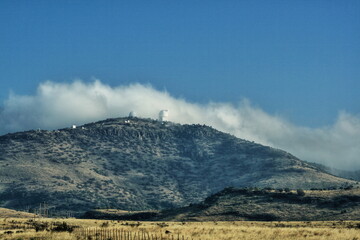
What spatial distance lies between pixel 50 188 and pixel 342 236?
158526 mm

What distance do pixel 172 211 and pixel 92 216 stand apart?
21.3m

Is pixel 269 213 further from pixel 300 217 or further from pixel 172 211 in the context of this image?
pixel 172 211

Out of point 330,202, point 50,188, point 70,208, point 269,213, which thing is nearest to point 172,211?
point 269,213

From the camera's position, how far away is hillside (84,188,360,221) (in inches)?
4488

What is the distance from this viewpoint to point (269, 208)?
123125 mm

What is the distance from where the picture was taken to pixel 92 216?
140m

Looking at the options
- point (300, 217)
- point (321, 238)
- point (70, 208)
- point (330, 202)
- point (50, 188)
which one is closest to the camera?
point (321, 238)

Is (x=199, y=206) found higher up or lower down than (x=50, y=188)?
lower down

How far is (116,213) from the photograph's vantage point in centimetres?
14075

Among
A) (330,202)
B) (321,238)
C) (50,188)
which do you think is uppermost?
(50,188)

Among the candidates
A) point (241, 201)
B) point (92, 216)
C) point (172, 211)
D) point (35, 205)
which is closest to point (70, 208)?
point (35, 205)

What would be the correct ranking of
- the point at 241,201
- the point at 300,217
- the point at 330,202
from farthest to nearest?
the point at 241,201 → the point at 330,202 → the point at 300,217

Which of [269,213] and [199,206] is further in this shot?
[199,206]

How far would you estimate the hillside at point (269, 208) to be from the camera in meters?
114
